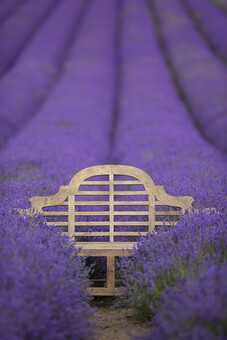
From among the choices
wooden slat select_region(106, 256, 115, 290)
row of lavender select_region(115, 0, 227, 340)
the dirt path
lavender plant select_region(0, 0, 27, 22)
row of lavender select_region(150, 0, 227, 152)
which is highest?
lavender plant select_region(0, 0, 27, 22)

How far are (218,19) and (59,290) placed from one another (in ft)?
52.3

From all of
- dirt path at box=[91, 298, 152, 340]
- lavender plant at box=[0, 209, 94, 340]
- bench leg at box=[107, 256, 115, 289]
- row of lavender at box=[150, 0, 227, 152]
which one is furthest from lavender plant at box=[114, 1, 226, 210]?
lavender plant at box=[0, 209, 94, 340]

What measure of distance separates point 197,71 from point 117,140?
207 inches

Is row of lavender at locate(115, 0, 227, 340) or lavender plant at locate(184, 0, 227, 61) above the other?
lavender plant at locate(184, 0, 227, 61)

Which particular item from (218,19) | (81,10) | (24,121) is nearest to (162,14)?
(218,19)

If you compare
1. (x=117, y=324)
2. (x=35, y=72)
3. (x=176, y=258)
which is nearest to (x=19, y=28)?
(x=35, y=72)

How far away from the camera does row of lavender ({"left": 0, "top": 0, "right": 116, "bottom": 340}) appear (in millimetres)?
1384

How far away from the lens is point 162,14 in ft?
55.4

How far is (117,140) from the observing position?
24.1 feet

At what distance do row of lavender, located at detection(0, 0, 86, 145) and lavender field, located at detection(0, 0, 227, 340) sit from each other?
0.05 m

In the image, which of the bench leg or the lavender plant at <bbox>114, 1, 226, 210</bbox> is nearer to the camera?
the bench leg

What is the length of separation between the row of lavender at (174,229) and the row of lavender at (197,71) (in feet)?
1.62

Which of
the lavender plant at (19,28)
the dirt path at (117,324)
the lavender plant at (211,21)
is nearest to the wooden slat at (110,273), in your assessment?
the dirt path at (117,324)

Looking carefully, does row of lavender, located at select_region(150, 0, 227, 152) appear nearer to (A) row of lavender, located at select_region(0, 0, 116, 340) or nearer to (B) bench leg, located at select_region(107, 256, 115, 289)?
(A) row of lavender, located at select_region(0, 0, 116, 340)
